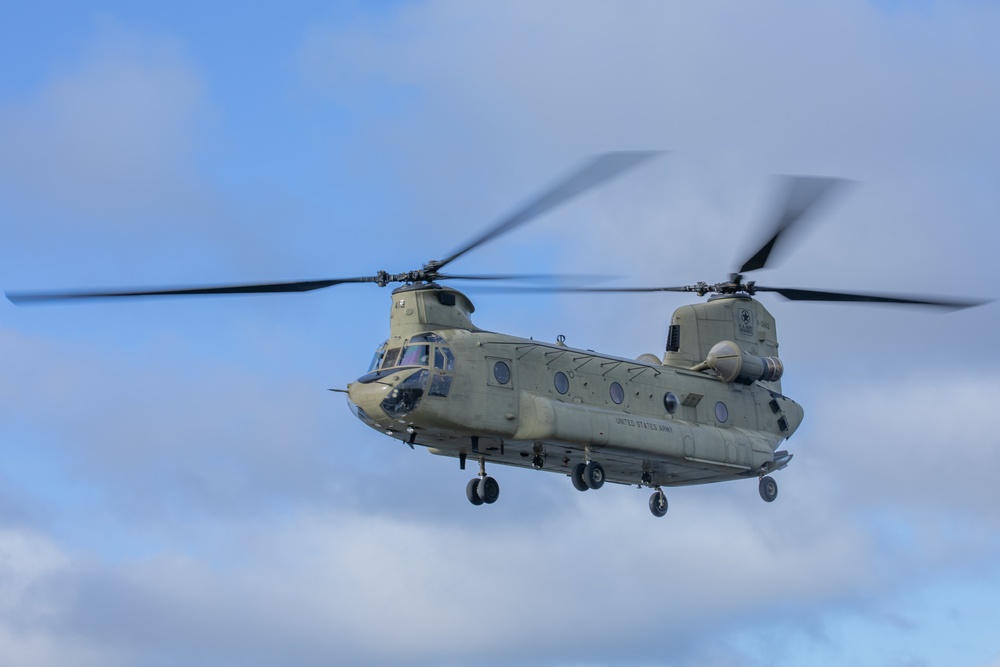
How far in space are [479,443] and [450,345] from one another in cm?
291

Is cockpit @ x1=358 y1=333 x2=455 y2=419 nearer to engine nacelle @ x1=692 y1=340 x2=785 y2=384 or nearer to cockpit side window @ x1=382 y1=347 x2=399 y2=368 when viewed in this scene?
cockpit side window @ x1=382 y1=347 x2=399 y2=368

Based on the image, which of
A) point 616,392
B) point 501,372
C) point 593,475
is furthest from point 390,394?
point 616,392

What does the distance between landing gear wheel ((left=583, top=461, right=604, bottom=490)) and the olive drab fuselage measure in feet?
1.23

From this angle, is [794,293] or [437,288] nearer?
[437,288]

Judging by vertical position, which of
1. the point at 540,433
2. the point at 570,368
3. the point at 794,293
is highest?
the point at 794,293

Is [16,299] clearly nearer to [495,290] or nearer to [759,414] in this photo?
[495,290]

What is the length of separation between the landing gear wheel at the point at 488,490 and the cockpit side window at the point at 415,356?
13.9 ft

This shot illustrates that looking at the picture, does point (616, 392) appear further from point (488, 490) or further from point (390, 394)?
point (390, 394)

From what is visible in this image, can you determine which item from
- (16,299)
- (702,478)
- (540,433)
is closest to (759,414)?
(702,478)

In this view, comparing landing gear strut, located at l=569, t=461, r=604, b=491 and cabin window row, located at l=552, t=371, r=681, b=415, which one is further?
cabin window row, located at l=552, t=371, r=681, b=415

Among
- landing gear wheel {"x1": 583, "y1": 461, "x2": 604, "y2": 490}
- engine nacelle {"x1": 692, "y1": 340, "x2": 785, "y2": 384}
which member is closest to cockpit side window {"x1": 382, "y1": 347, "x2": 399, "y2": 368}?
landing gear wheel {"x1": 583, "y1": 461, "x2": 604, "y2": 490}

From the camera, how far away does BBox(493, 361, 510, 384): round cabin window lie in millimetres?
40094

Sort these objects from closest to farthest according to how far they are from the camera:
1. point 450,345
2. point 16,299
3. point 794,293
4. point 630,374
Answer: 1. point 16,299
2. point 450,345
3. point 630,374
4. point 794,293

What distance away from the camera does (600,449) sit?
4134 cm
